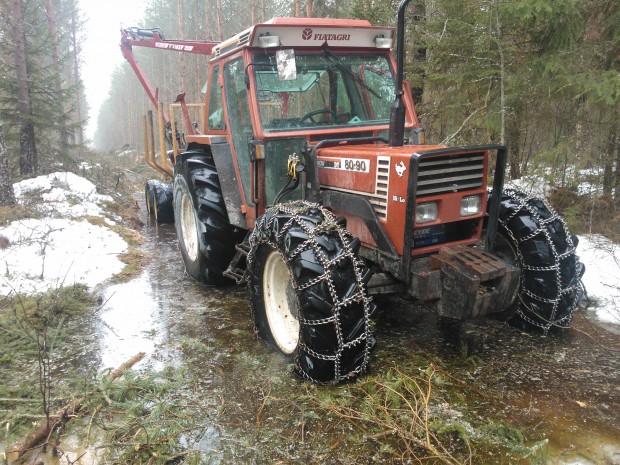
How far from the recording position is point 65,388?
3.29 m

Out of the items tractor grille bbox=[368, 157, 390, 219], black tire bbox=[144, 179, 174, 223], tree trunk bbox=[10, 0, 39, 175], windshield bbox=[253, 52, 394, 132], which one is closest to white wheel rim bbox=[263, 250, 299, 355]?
tractor grille bbox=[368, 157, 390, 219]

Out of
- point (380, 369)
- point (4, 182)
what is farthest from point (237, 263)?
point (4, 182)

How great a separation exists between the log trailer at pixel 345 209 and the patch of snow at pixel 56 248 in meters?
1.71

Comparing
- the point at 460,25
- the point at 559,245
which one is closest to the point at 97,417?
the point at 559,245

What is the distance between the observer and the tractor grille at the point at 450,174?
10.7 feet

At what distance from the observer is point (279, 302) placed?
3.86m

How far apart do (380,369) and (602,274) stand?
3.15 meters

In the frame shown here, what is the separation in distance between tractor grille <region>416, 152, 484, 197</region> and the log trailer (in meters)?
0.01

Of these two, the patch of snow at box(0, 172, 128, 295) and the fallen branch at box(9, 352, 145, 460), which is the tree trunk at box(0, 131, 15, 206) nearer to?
the patch of snow at box(0, 172, 128, 295)

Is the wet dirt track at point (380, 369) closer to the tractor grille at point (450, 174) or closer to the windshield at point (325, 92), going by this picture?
the tractor grille at point (450, 174)

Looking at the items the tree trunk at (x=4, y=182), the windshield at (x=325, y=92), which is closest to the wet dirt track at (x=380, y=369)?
the windshield at (x=325, y=92)

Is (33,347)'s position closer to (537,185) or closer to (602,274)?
(602,274)

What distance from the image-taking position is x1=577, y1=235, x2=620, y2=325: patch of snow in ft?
14.5

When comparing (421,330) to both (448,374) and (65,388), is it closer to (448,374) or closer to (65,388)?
(448,374)
